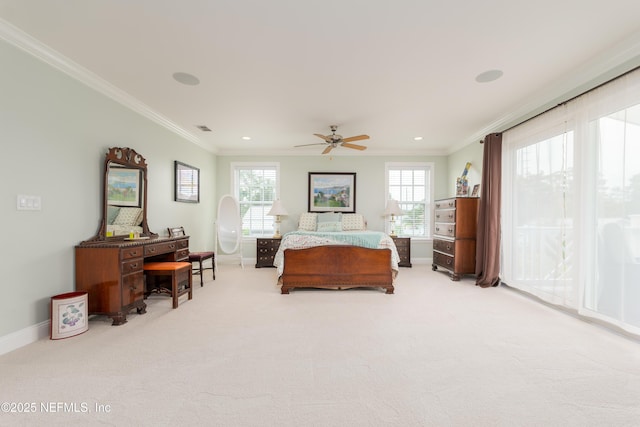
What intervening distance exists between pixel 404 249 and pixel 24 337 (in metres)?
5.74

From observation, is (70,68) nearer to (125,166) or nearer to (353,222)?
(125,166)

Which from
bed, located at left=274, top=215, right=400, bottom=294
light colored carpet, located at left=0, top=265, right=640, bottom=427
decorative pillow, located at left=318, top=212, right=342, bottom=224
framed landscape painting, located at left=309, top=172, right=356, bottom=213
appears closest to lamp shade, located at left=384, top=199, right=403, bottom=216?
framed landscape painting, located at left=309, top=172, right=356, bottom=213

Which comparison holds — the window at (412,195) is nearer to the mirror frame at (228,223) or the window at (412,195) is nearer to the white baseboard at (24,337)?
the mirror frame at (228,223)

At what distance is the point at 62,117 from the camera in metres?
2.68

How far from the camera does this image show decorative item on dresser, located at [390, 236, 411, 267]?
6055 mm

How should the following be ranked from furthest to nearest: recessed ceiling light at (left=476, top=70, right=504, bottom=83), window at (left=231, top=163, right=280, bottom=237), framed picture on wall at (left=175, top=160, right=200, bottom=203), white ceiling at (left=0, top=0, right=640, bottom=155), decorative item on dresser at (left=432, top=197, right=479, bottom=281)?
window at (left=231, top=163, right=280, bottom=237) < decorative item on dresser at (left=432, top=197, right=479, bottom=281) < framed picture on wall at (left=175, top=160, right=200, bottom=203) < recessed ceiling light at (left=476, top=70, right=504, bottom=83) < white ceiling at (left=0, top=0, right=640, bottom=155)

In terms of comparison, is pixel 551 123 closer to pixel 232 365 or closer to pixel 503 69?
pixel 503 69

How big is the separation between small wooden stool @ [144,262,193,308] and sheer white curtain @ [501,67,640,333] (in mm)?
4532

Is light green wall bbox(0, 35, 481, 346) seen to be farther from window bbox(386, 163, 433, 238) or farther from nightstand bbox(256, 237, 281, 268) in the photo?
window bbox(386, 163, 433, 238)

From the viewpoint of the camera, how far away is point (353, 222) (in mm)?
6230

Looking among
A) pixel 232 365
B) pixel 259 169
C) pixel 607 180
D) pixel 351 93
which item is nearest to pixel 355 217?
pixel 259 169

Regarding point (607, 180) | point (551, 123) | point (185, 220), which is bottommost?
point (185, 220)

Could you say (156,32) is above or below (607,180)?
above

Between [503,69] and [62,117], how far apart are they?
4.40 meters
